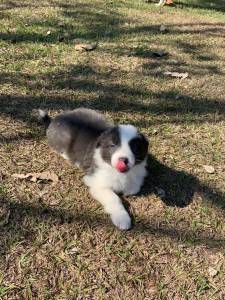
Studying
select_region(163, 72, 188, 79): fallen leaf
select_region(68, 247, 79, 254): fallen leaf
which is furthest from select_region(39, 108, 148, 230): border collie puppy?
select_region(163, 72, 188, 79): fallen leaf

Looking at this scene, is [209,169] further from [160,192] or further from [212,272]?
[212,272]

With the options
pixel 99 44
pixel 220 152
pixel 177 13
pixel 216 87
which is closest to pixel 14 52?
pixel 99 44

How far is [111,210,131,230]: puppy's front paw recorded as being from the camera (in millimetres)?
3760

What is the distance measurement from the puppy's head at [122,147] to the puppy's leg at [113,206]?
0.25m

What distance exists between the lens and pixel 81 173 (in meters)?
4.29

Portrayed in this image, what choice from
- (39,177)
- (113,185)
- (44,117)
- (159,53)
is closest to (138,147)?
(113,185)

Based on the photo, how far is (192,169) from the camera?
457cm

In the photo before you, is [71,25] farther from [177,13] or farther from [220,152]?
[220,152]

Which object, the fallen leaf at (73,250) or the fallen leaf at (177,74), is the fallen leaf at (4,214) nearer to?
the fallen leaf at (73,250)

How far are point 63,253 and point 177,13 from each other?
7206 millimetres

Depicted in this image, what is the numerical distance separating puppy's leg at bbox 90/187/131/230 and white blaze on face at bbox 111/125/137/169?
29cm

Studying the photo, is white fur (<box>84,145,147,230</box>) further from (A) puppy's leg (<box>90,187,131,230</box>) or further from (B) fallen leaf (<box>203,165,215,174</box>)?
(B) fallen leaf (<box>203,165,215,174</box>)

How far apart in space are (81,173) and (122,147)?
66cm

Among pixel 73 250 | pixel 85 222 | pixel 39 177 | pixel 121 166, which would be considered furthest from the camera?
pixel 39 177
